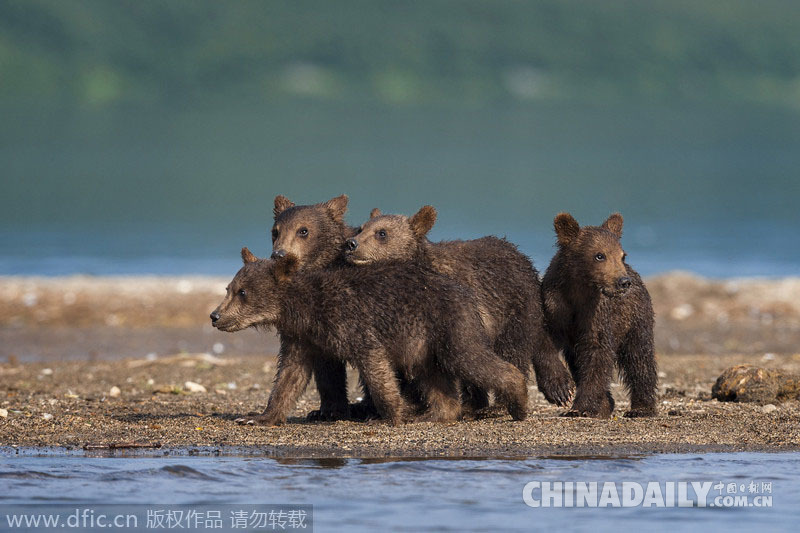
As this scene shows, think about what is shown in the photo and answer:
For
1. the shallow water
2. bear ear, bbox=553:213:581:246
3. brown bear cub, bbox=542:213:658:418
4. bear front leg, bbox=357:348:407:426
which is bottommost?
the shallow water

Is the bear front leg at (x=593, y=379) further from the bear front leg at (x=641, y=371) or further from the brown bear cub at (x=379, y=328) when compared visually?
the brown bear cub at (x=379, y=328)

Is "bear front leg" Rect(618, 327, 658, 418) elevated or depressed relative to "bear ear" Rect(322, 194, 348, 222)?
depressed

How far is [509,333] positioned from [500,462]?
201 centimetres

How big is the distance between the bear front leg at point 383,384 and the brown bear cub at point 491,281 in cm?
92

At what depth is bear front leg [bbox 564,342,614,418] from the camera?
36.8 feet

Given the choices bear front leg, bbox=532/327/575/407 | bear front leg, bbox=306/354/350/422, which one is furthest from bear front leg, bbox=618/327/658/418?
bear front leg, bbox=306/354/350/422

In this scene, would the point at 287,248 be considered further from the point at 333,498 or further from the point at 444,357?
the point at 333,498

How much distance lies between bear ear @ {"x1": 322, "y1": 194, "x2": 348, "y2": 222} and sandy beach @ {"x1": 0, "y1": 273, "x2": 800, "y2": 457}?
1815 mm

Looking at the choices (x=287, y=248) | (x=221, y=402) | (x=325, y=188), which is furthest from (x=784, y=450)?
(x=325, y=188)

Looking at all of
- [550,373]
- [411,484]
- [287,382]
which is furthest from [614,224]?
[411,484]

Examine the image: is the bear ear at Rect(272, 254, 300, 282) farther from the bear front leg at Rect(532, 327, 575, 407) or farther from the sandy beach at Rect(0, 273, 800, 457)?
the bear front leg at Rect(532, 327, 575, 407)

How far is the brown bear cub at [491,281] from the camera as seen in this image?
37.0 ft

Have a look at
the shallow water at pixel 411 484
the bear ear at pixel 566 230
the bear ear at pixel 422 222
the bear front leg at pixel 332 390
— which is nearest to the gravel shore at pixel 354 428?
the bear front leg at pixel 332 390

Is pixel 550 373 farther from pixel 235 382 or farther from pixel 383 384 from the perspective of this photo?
pixel 235 382
